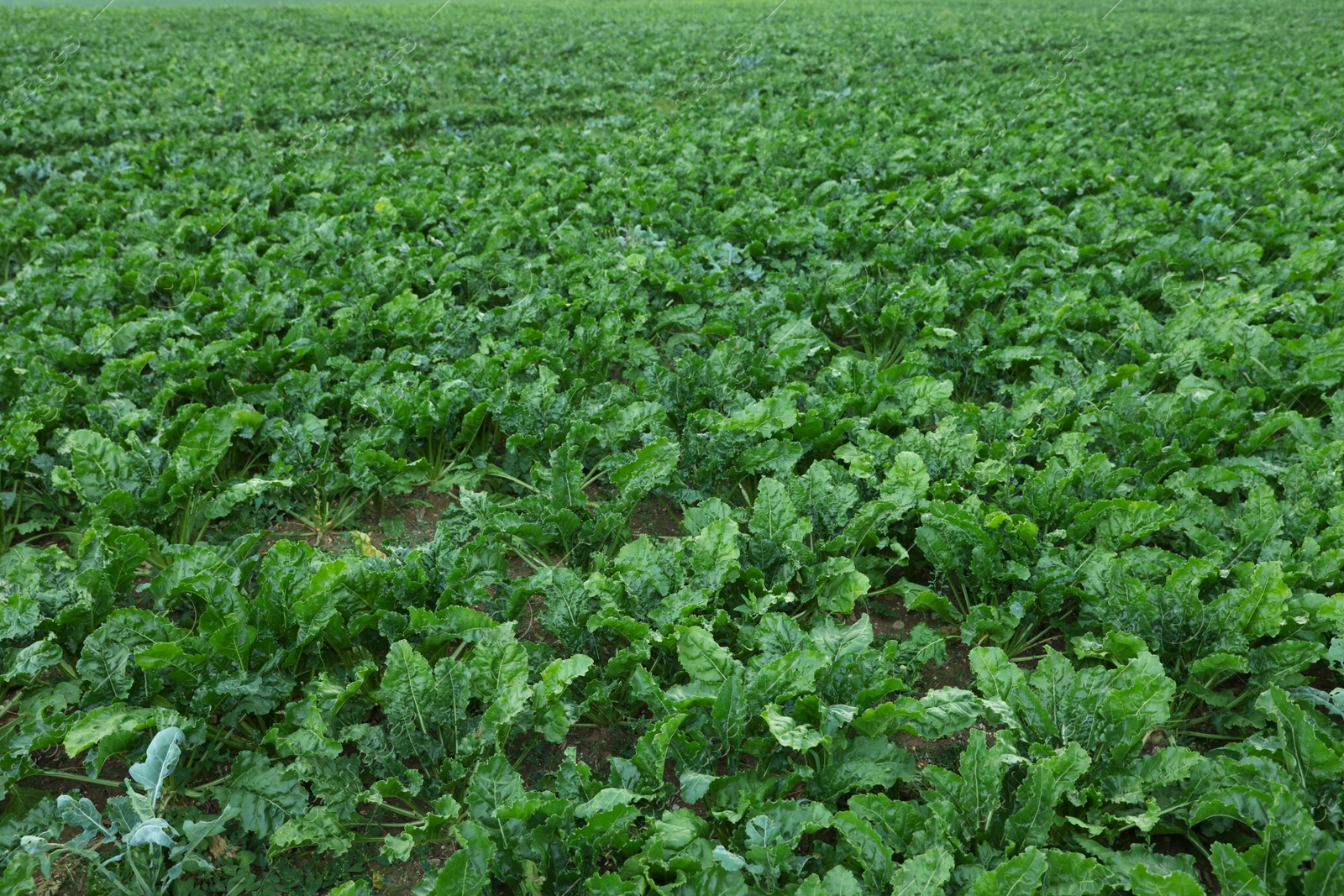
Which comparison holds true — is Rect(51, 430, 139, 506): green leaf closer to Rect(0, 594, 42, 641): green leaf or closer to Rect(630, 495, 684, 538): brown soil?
Rect(0, 594, 42, 641): green leaf

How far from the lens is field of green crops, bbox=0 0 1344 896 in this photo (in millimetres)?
2809

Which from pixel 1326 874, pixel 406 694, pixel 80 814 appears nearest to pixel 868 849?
pixel 1326 874

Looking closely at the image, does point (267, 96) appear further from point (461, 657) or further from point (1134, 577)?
point (1134, 577)

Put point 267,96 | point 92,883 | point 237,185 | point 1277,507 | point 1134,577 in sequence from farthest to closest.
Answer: point 267,96 < point 237,185 < point 1277,507 < point 1134,577 < point 92,883

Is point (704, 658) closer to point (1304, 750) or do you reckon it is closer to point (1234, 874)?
point (1234, 874)

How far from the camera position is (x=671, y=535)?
459 cm

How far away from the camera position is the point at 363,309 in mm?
5871

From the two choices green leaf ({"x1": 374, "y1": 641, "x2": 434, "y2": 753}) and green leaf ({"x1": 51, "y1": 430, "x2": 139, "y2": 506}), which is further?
green leaf ({"x1": 51, "y1": 430, "x2": 139, "y2": 506})

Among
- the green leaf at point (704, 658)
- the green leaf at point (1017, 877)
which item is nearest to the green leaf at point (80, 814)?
the green leaf at point (704, 658)

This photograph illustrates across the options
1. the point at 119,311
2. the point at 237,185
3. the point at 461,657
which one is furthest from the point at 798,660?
→ the point at 237,185

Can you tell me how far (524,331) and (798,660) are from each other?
3.29 metres

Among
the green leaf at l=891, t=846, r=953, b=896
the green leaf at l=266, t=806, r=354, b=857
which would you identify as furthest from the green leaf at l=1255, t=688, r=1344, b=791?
the green leaf at l=266, t=806, r=354, b=857

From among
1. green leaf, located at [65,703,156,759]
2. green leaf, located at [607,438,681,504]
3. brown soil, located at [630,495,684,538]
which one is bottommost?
brown soil, located at [630,495,684,538]

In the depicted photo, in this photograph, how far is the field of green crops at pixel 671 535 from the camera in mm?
2809
